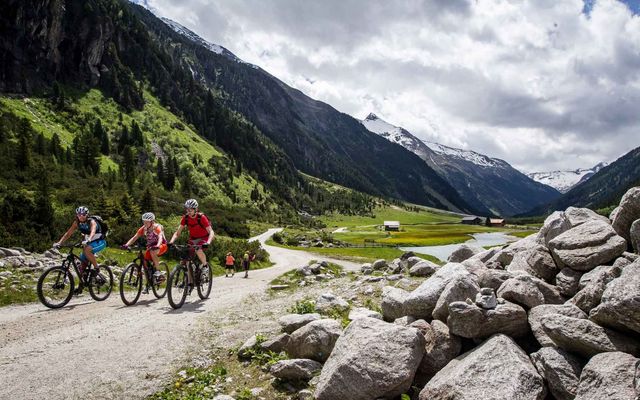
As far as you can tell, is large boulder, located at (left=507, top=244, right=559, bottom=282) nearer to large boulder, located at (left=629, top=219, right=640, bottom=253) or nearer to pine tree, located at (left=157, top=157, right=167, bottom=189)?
large boulder, located at (left=629, top=219, right=640, bottom=253)

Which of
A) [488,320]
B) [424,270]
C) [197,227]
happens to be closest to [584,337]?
[488,320]

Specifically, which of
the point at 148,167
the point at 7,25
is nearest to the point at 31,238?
the point at 148,167

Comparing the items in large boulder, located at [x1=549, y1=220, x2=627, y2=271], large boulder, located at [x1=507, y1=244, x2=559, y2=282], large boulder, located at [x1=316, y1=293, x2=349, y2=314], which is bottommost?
large boulder, located at [x1=316, y1=293, x2=349, y2=314]

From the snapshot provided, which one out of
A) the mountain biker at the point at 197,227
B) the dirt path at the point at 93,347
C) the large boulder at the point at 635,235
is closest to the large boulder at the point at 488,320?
the large boulder at the point at 635,235

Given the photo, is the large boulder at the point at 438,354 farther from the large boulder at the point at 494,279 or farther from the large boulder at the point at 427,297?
the large boulder at the point at 494,279

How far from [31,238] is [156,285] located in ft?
47.4

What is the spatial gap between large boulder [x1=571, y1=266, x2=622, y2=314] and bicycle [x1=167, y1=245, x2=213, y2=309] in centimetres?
1249

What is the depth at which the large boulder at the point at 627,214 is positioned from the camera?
31.0ft

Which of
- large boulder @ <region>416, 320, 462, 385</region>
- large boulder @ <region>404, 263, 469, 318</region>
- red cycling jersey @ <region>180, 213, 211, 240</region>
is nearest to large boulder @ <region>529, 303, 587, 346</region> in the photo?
large boulder @ <region>416, 320, 462, 385</region>

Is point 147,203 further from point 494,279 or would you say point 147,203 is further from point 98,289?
point 494,279

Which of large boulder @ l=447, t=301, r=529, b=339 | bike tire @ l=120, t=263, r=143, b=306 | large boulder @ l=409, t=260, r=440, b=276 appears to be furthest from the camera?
large boulder @ l=409, t=260, r=440, b=276

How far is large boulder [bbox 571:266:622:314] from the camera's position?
294 inches

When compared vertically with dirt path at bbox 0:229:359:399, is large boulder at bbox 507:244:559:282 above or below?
above

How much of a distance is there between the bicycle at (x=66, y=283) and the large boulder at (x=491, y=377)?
14219 millimetres
